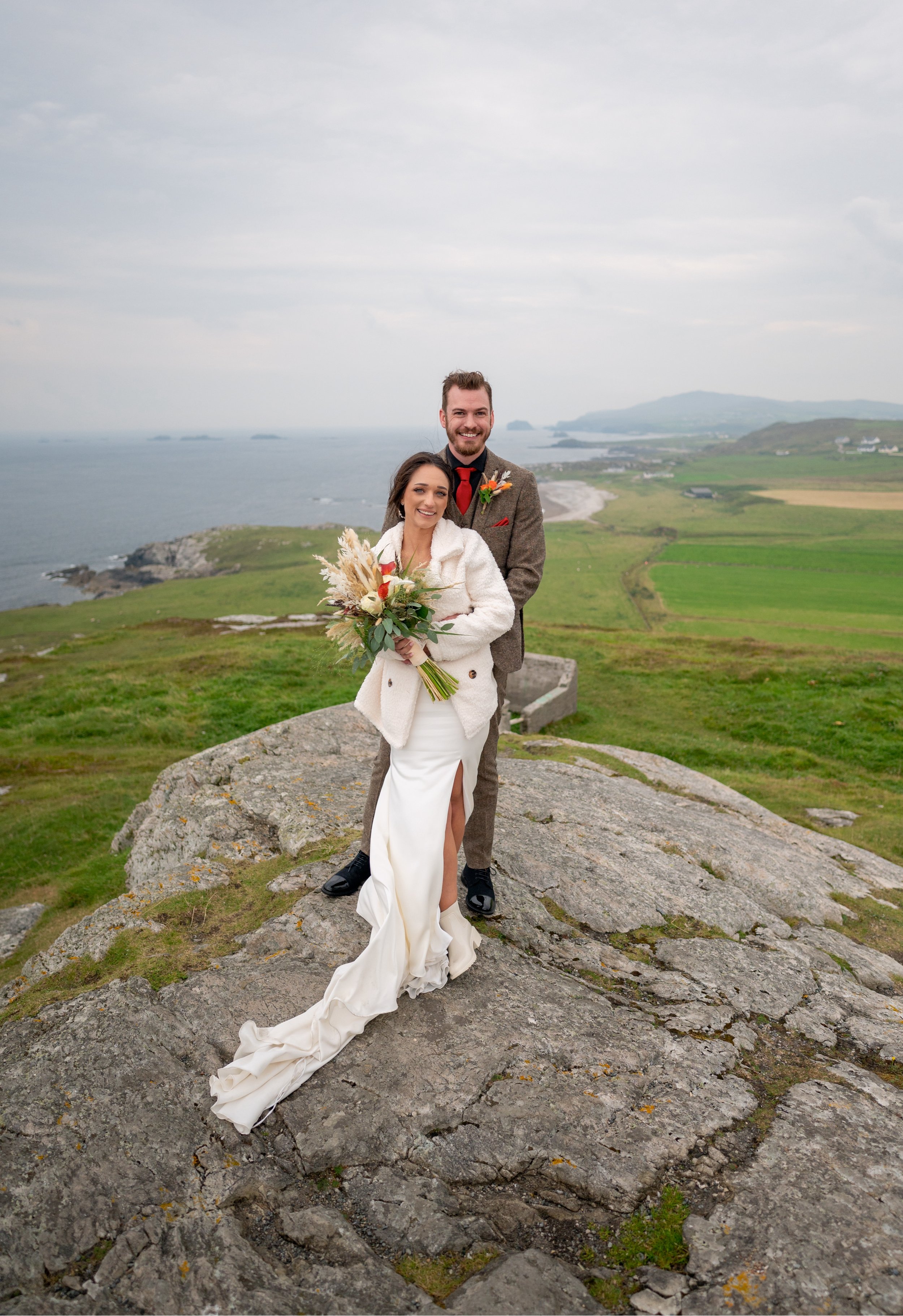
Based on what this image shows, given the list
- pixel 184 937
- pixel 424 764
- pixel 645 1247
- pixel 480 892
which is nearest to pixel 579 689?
pixel 480 892

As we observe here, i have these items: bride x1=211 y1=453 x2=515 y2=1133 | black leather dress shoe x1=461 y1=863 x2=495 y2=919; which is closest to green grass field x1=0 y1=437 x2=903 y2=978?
bride x1=211 y1=453 x2=515 y2=1133

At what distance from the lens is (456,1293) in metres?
3.25

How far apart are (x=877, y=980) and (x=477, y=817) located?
13.5ft

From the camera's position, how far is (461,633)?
212 inches

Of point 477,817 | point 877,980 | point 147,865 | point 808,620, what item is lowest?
point 808,620

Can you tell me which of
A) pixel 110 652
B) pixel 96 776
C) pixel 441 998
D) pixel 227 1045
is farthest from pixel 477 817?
pixel 110 652

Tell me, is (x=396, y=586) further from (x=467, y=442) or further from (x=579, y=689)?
(x=579, y=689)

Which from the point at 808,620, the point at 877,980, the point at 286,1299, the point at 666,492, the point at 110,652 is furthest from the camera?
the point at 666,492

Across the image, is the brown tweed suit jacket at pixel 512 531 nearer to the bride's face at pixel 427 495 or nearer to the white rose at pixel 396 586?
the bride's face at pixel 427 495

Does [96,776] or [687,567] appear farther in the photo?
[687,567]

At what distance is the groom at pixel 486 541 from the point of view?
18.4 feet

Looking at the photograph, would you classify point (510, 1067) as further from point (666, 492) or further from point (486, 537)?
point (666, 492)

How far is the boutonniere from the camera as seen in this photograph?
579 centimetres

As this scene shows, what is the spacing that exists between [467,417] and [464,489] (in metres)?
0.59
